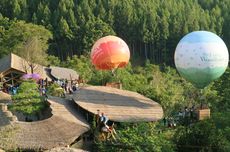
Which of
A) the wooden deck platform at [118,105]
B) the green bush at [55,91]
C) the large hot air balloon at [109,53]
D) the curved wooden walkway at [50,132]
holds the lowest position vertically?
the curved wooden walkway at [50,132]

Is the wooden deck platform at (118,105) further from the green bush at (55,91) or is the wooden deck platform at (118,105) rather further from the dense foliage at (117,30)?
the dense foliage at (117,30)

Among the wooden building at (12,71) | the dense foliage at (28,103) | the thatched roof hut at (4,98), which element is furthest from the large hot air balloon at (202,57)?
the wooden building at (12,71)

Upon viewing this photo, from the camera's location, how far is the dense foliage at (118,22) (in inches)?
2311

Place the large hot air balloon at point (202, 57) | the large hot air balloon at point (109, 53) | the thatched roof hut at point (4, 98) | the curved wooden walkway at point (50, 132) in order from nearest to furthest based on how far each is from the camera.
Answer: the curved wooden walkway at point (50, 132) → the thatched roof hut at point (4, 98) → the large hot air balloon at point (202, 57) → the large hot air balloon at point (109, 53)

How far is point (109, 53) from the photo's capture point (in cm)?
2795

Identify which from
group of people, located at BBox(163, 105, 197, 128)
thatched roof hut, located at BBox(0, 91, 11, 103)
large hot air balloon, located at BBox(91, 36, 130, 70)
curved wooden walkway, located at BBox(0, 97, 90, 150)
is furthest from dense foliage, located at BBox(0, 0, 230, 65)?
curved wooden walkway, located at BBox(0, 97, 90, 150)

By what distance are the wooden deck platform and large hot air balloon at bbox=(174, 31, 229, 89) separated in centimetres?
271

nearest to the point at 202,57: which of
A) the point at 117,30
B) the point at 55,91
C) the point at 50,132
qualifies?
the point at 55,91

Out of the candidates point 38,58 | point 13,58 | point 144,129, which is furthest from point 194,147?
point 38,58

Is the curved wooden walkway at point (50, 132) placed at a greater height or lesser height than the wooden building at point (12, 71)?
lesser

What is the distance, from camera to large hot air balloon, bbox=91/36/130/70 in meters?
28.0

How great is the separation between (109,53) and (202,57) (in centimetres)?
672

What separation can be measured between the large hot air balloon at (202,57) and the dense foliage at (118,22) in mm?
34727

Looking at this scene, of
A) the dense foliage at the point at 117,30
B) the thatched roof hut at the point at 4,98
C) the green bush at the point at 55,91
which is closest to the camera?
the thatched roof hut at the point at 4,98
